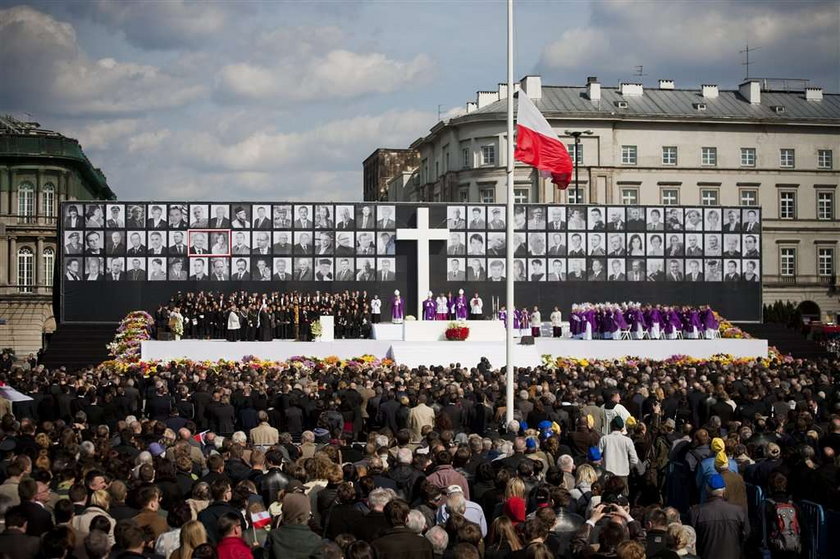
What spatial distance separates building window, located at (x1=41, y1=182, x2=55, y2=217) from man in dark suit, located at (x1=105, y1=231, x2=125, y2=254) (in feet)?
107

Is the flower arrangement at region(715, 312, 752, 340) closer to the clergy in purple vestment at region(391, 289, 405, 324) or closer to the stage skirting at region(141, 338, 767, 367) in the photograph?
the stage skirting at region(141, 338, 767, 367)

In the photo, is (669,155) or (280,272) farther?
(669,155)

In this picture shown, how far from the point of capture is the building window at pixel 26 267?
73750 mm

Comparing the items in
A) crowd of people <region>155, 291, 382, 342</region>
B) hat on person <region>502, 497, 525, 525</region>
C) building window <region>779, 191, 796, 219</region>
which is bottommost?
hat on person <region>502, 497, 525, 525</region>

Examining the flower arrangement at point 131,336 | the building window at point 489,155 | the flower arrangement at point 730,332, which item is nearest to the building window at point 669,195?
the building window at point 489,155

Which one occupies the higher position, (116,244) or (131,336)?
(116,244)

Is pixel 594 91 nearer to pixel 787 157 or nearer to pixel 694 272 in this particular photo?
pixel 787 157

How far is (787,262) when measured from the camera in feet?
236

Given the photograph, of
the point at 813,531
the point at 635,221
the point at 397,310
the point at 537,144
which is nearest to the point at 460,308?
the point at 397,310

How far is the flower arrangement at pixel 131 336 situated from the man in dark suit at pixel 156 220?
4250 millimetres

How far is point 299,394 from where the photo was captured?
69.7 feet

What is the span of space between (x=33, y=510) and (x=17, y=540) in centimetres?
89

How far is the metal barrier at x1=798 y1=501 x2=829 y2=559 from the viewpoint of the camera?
11695 mm

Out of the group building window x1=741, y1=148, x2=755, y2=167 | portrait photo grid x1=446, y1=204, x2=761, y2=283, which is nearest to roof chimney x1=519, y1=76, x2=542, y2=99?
building window x1=741, y1=148, x2=755, y2=167
